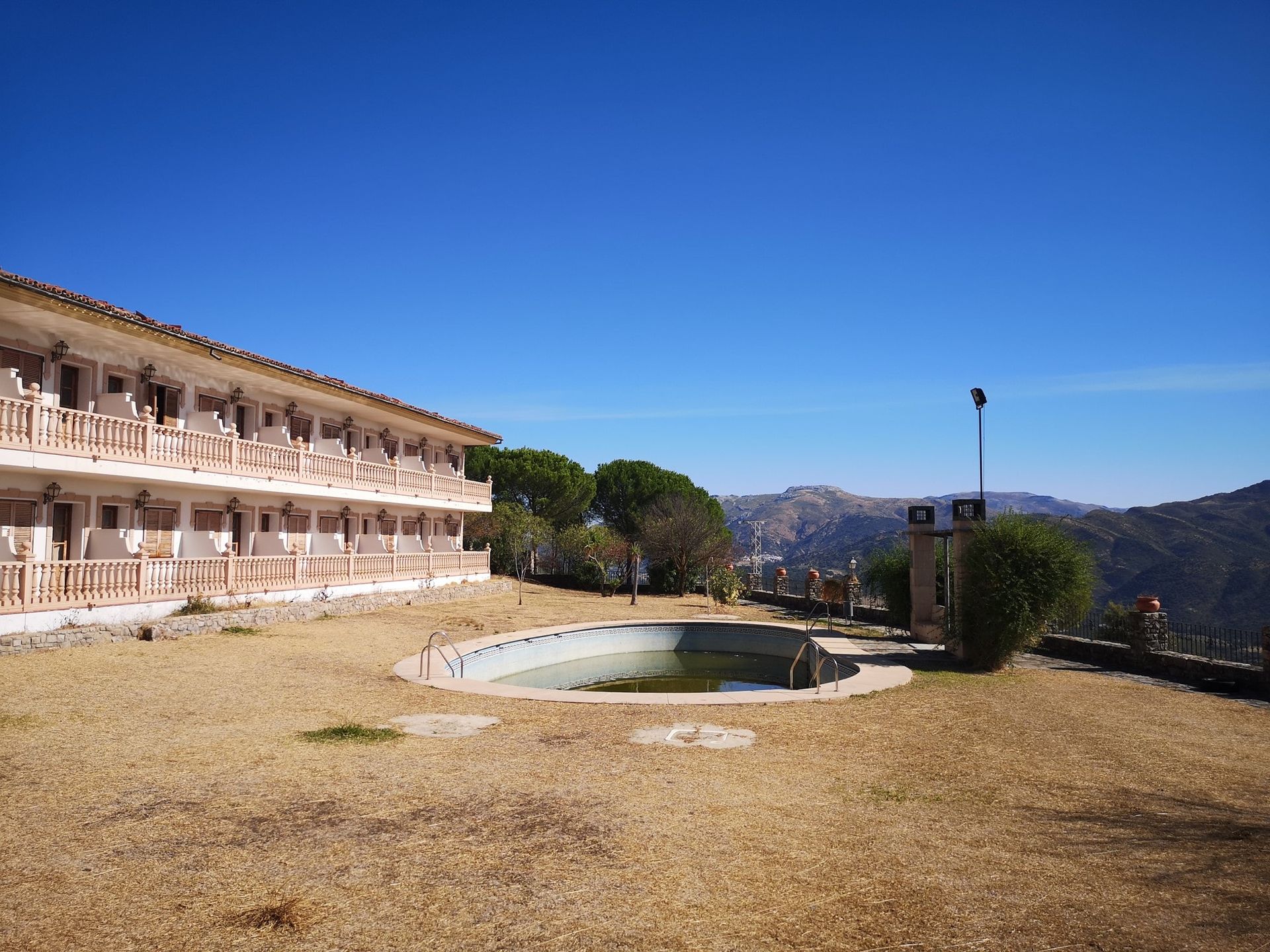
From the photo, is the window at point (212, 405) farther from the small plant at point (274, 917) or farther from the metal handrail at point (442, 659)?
the small plant at point (274, 917)

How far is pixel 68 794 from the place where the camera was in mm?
6668

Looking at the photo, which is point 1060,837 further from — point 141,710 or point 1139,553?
point 1139,553

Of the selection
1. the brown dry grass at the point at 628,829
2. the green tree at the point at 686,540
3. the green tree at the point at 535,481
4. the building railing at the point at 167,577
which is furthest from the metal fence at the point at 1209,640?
the green tree at the point at 535,481

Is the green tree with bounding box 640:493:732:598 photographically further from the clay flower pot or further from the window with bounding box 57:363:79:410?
the window with bounding box 57:363:79:410

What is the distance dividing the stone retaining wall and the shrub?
36.3ft

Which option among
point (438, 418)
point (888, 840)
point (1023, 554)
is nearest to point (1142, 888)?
point (888, 840)

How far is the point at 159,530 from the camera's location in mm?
20734

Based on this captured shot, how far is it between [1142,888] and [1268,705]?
30.7 ft

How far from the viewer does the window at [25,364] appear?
55.1 ft

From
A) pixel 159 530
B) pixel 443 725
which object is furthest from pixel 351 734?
pixel 159 530

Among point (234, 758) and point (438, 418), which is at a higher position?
point (438, 418)

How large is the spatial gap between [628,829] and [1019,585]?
422 inches

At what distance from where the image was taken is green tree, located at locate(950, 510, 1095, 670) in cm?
1432

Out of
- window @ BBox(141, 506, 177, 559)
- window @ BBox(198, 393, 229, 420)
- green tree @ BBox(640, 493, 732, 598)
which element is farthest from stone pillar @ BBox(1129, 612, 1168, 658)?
window @ BBox(198, 393, 229, 420)
